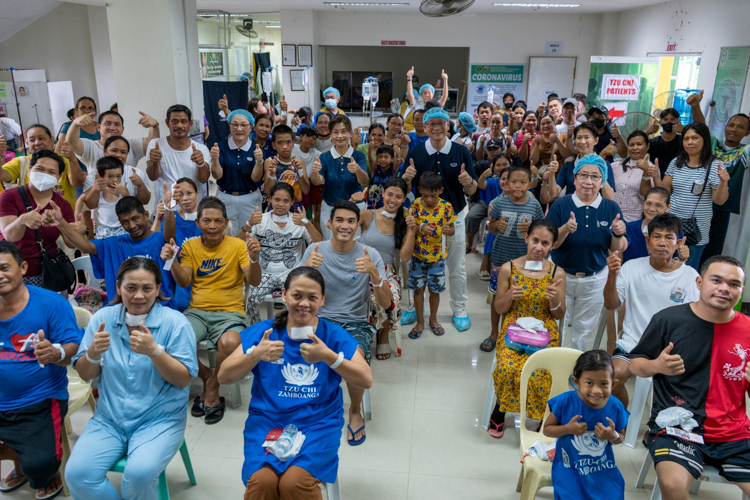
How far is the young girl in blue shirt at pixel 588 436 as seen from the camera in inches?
84.7

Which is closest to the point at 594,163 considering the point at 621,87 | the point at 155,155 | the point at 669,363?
the point at 669,363

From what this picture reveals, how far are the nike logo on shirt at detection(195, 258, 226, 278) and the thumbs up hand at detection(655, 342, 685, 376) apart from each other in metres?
2.43

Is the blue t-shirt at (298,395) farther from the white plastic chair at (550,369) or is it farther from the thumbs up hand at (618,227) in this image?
the thumbs up hand at (618,227)

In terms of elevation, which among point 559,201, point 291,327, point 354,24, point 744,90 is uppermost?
point 354,24

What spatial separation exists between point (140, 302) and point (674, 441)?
7.74 ft

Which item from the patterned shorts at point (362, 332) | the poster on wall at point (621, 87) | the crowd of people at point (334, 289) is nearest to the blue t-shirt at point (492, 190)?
the crowd of people at point (334, 289)

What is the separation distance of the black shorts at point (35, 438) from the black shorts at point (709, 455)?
8.76 feet

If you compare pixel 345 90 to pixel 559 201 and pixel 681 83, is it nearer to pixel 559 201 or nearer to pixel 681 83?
pixel 681 83

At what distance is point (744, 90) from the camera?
6.07m

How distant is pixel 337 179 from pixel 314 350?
2.64 metres

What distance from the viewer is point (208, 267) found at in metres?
3.28

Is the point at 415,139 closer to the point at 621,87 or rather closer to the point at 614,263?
the point at 614,263

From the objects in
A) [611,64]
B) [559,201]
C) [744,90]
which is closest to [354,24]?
[611,64]

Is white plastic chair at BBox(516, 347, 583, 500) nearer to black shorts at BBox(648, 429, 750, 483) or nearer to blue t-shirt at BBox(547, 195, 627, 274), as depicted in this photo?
black shorts at BBox(648, 429, 750, 483)
